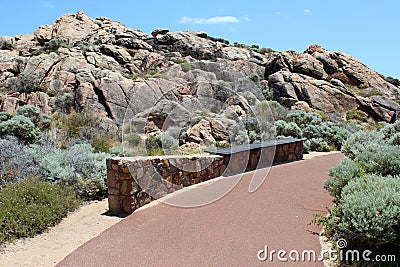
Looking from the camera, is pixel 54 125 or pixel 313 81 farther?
pixel 313 81

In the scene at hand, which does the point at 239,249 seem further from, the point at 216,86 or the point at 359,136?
the point at 216,86

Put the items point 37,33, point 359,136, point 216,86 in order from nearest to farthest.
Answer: point 359,136, point 216,86, point 37,33

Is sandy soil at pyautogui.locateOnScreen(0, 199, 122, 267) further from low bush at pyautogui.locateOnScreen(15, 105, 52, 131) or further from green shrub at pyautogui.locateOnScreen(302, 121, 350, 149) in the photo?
green shrub at pyautogui.locateOnScreen(302, 121, 350, 149)

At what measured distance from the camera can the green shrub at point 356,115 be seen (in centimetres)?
1969

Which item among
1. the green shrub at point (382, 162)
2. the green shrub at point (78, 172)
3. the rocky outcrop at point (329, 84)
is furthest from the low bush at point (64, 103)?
the green shrub at point (382, 162)

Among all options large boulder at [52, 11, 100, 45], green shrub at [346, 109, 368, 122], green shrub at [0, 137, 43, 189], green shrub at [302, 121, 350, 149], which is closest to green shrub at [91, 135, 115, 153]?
green shrub at [0, 137, 43, 189]

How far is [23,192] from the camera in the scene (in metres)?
5.66

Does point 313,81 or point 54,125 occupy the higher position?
point 313,81

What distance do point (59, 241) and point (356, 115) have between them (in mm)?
18876

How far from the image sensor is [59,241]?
16.3 ft

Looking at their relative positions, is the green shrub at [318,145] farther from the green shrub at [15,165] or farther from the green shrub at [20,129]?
the green shrub at [20,129]

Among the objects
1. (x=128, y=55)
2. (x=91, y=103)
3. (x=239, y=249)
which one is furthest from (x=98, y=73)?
(x=239, y=249)

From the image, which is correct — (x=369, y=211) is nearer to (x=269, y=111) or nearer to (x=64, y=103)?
(x=269, y=111)

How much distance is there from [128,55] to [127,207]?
2489 cm
